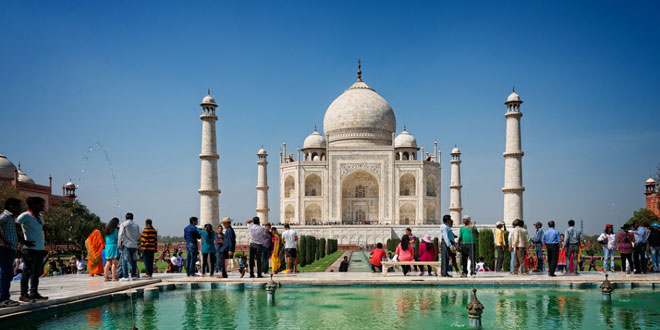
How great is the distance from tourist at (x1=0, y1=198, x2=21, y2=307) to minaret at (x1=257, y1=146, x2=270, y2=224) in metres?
28.4

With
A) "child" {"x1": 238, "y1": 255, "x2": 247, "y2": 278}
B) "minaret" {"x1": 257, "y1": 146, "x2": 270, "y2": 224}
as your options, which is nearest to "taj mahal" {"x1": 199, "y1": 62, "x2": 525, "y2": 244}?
"minaret" {"x1": 257, "y1": 146, "x2": 270, "y2": 224}

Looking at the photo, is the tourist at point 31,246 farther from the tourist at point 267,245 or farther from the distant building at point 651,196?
the distant building at point 651,196

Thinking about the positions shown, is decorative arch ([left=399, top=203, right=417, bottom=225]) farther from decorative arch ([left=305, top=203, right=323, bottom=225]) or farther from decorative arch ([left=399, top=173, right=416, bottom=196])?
decorative arch ([left=305, top=203, right=323, bottom=225])

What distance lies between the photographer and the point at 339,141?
125 ft

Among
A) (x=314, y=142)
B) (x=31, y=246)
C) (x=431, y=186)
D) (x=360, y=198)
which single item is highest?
(x=314, y=142)

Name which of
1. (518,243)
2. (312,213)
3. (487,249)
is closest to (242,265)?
(518,243)

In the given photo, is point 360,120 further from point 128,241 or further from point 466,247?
point 128,241

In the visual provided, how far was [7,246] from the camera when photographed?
5828mm

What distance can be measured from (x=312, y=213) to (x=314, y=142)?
640cm

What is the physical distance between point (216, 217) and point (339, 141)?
17.2 metres

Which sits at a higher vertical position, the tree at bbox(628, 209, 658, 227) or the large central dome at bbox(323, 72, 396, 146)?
the large central dome at bbox(323, 72, 396, 146)

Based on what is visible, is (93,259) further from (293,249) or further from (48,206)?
(48,206)

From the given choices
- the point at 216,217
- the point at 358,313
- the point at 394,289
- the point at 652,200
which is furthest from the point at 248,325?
the point at 652,200

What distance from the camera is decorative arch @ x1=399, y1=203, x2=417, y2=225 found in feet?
113
